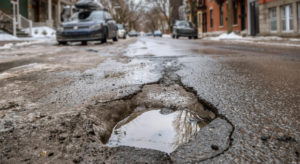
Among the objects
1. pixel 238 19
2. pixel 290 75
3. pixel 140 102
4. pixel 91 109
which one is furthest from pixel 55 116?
pixel 238 19

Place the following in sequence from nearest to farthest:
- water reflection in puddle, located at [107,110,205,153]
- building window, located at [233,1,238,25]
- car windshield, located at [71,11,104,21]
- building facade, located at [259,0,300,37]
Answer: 1. water reflection in puddle, located at [107,110,205,153]
2. car windshield, located at [71,11,104,21]
3. building facade, located at [259,0,300,37]
4. building window, located at [233,1,238,25]

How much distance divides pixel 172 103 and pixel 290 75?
5.76 ft

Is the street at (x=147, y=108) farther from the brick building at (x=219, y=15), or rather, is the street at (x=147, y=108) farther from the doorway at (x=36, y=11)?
the doorway at (x=36, y=11)

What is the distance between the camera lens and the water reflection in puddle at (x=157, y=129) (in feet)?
4.63

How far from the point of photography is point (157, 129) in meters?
1.64

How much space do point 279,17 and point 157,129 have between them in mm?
15694

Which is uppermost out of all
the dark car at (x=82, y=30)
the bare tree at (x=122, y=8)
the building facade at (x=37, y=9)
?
the bare tree at (x=122, y=8)

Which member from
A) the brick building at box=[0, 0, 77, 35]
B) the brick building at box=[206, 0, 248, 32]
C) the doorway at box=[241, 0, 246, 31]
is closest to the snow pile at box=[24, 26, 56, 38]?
the brick building at box=[0, 0, 77, 35]

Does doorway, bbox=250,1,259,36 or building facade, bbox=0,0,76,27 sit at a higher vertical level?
building facade, bbox=0,0,76,27

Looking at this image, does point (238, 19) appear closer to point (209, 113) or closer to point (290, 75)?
point (290, 75)

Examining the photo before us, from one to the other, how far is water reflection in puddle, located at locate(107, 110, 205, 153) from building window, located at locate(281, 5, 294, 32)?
570 inches

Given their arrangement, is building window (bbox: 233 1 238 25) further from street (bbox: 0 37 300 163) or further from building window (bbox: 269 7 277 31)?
street (bbox: 0 37 300 163)

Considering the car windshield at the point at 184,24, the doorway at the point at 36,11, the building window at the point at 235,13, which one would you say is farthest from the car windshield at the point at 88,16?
the doorway at the point at 36,11

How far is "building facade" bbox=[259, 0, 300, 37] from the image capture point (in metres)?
13.7
